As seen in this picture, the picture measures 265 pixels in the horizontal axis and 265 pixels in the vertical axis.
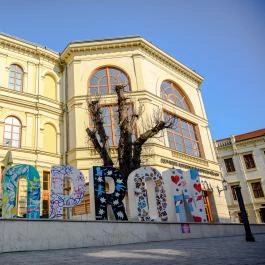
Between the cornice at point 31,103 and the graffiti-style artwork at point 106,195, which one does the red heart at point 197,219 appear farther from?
the cornice at point 31,103

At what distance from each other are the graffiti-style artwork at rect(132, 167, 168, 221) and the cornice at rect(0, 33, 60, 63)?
14995 mm

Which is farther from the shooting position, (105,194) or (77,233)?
(105,194)

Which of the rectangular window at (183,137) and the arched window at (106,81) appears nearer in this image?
the arched window at (106,81)

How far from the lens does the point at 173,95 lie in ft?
78.4

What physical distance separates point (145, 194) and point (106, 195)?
147 cm

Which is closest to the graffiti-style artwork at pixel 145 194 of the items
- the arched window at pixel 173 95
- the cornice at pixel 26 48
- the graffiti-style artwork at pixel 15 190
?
the graffiti-style artwork at pixel 15 190

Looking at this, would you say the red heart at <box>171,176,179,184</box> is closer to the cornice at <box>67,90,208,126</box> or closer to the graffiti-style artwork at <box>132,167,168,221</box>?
the graffiti-style artwork at <box>132,167,168,221</box>

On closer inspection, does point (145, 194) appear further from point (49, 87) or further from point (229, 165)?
point (229, 165)

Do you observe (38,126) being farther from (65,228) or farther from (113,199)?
(65,228)

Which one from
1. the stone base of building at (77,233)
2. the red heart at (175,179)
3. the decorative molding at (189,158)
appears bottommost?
the stone base of building at (77,233)

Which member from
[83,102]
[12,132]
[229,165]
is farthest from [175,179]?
[229,165]

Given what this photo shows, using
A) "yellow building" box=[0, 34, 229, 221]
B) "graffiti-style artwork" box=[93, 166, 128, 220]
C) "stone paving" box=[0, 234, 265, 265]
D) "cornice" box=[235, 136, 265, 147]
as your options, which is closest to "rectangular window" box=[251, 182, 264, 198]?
"cornice" box=[235, 136, 265, 147]

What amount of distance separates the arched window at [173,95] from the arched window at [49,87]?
8393mm

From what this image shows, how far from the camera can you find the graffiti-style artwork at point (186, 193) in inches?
469
